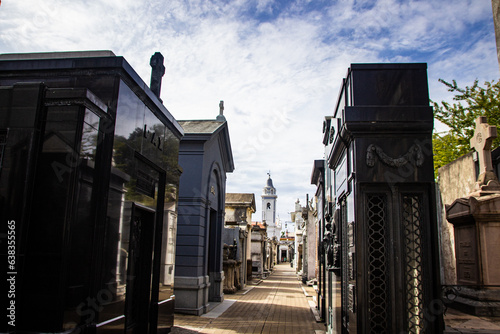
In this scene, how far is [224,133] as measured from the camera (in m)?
14.2

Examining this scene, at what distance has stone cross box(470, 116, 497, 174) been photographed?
9.16m

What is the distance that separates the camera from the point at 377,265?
4.88m

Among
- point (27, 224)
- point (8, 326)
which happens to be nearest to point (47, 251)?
point (27, 224)

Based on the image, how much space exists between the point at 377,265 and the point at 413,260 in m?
0.42

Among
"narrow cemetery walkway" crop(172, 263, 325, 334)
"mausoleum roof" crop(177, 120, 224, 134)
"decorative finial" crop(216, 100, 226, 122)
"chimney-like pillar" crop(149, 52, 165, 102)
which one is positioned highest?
"decorative finial" crop(216, 100, 226, 122)

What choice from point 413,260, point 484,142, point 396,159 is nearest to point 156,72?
point 396,159

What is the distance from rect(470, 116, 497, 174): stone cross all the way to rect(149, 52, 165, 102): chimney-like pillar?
7476 millimetres

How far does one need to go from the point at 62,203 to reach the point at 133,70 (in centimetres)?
222

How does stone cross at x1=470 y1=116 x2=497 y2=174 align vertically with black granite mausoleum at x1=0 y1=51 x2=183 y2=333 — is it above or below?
above

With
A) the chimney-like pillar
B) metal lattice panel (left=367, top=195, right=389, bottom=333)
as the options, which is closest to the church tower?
the chimney-like pillar

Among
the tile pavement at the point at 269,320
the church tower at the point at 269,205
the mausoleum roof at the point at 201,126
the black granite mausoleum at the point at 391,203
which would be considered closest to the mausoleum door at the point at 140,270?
the tile pavement at the point at 269,320

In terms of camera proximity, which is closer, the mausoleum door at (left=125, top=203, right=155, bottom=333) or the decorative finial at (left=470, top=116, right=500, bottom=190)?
the mausoleum door at (left=125, top=203, right=155, bottom=333)

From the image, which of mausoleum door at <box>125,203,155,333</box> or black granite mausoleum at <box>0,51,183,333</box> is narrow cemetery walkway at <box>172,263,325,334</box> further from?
black granite mausoleum at <box>0,51,183,333</box>

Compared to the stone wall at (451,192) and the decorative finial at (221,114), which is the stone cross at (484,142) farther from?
the decorative finial at (221,114)
